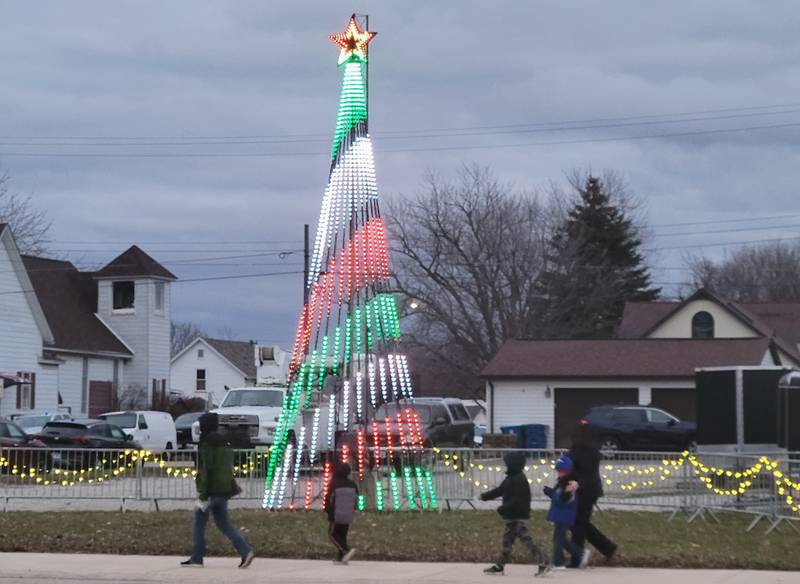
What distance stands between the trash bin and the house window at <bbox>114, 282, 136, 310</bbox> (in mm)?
20665

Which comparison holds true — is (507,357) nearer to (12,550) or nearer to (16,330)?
(16,330)

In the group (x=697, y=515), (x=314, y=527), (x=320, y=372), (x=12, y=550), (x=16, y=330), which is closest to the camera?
(x=12, y=550)

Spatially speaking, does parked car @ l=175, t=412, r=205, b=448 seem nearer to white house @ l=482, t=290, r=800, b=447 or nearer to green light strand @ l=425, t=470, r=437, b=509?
white house @ l=482, t=290, r=800, b=447

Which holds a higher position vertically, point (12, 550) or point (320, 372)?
point (320, 372)

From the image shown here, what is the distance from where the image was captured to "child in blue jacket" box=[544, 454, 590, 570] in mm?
14992

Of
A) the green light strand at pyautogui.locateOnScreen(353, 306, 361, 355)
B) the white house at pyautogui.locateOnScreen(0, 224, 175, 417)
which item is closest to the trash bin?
the white house at pyautogui.locateOnScreen(0, 224, 175, 417)

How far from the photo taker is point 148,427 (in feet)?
133

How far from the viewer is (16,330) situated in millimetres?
50094

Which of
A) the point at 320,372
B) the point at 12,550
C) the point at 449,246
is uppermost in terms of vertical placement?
the point at 449,246

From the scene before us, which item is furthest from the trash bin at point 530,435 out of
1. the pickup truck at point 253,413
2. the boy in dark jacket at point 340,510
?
the boy in dark jacket at point 340,510

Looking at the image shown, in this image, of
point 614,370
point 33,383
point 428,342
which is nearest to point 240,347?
point 428,342

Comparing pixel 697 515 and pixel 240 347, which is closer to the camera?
pixel 697 515

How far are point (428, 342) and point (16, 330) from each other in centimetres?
1945

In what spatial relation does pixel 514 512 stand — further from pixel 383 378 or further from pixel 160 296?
pixel 160 296
